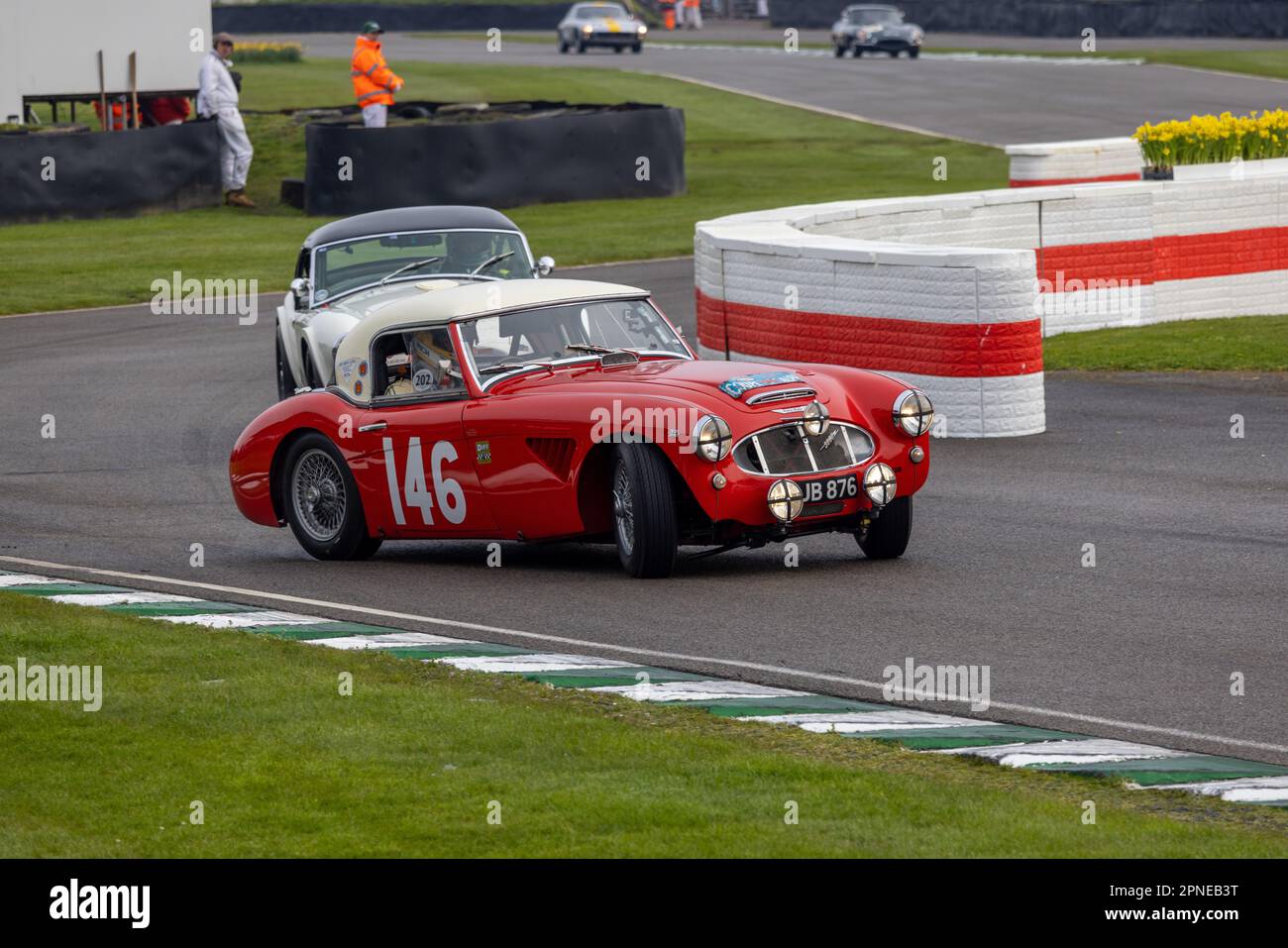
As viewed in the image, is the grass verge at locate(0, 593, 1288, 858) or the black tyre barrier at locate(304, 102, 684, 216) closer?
the grass verge at locate(0, 593, 1288, 858)

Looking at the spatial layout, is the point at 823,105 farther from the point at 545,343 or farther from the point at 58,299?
the point at 545,343

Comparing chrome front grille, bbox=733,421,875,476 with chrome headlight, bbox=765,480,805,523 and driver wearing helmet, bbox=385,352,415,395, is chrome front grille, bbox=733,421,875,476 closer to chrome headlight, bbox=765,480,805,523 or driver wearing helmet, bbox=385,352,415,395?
chrome headlight, bbox=765,480,805,523

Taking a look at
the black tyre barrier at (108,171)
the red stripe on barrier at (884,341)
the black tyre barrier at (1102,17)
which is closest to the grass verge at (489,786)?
the red stripe on barrier at (884,341)

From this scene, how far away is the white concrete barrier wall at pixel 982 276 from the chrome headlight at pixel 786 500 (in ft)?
16.9

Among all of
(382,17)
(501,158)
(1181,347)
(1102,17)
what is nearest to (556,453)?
(1181,347)

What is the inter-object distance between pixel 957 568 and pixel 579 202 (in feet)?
72.2

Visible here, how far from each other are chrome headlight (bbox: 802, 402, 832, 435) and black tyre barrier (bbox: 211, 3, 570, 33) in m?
76.9

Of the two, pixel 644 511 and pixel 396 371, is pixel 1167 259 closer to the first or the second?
pixel 396 371

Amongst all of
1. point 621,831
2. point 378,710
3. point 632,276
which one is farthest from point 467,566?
point 632,276

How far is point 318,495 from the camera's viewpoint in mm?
11688

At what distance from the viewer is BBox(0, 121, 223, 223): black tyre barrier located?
28625 mm

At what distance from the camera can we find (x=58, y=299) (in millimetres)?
24359

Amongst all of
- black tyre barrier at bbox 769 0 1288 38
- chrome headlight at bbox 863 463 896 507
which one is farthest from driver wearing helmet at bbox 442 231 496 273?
black tyre barrier at bbox 769 0 1288 38

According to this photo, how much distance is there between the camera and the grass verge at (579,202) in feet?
86.5
